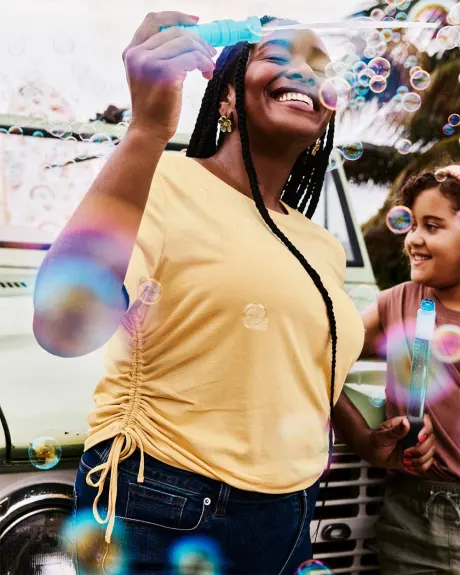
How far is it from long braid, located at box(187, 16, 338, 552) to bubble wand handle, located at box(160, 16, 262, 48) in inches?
10.5

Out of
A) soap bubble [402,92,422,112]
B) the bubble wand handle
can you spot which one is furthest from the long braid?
soap bubble [402,92,422,112]

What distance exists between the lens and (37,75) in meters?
2.03

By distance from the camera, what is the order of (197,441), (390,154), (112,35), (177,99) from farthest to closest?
(390,154) → (112,35) → (197,441) → (177,99)

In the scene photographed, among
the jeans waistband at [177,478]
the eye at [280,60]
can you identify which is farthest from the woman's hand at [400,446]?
the eye at [280,60]

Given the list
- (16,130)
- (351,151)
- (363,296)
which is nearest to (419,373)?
(363,296)

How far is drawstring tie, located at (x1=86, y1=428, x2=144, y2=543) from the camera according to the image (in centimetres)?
110

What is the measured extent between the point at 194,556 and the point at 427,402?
45.7 inches

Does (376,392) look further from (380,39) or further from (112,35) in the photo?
(112,35)

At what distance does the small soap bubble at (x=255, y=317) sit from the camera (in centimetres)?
115

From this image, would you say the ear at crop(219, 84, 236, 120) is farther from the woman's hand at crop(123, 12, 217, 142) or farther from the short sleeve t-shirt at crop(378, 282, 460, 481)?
the short sleeve t-shirt at crop(378, 282, 460, 481)

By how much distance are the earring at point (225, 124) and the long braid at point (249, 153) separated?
0.09ft

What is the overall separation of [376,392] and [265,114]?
3.73 ft

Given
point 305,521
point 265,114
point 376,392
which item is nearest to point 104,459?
point 305,521

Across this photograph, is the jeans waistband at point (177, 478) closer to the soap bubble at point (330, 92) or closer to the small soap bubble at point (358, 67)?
the soap bubble at point (330, 92)
